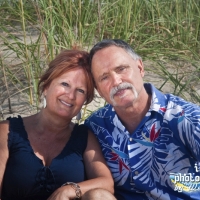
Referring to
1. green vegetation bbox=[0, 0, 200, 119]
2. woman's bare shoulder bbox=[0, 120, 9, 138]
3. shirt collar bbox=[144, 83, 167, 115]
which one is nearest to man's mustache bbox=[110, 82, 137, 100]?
shirt collar bbox=[144, 83, 167, 115]

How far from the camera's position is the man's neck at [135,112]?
8.86 feet

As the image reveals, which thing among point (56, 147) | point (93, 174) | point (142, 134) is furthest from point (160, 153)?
point (56, 147)

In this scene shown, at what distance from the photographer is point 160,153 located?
8.69 ft

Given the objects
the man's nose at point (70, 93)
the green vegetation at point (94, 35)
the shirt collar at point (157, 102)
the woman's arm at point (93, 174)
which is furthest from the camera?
the green vegetation at point (94, 35)

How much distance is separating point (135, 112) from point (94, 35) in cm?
211

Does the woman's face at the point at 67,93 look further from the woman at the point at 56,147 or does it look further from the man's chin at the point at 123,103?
the man's chin at the point at 123,103

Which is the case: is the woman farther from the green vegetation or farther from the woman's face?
the green vegetation

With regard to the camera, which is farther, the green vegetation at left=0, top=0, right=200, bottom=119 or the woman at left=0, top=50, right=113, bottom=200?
the green vegetation at left=0, top=0, right=200, bottom=119

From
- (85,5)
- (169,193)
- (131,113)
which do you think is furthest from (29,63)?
(169,193)

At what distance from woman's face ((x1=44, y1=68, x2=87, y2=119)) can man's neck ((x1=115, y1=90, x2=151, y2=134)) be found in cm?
23

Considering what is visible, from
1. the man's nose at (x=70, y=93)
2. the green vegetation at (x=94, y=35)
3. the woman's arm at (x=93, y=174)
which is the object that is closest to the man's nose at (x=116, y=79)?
the man's nose at (x=70, y=93)

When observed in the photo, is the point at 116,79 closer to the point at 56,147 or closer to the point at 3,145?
the point at 56,147

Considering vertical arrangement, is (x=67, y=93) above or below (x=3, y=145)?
above

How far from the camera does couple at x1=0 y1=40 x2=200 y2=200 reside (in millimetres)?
2625
